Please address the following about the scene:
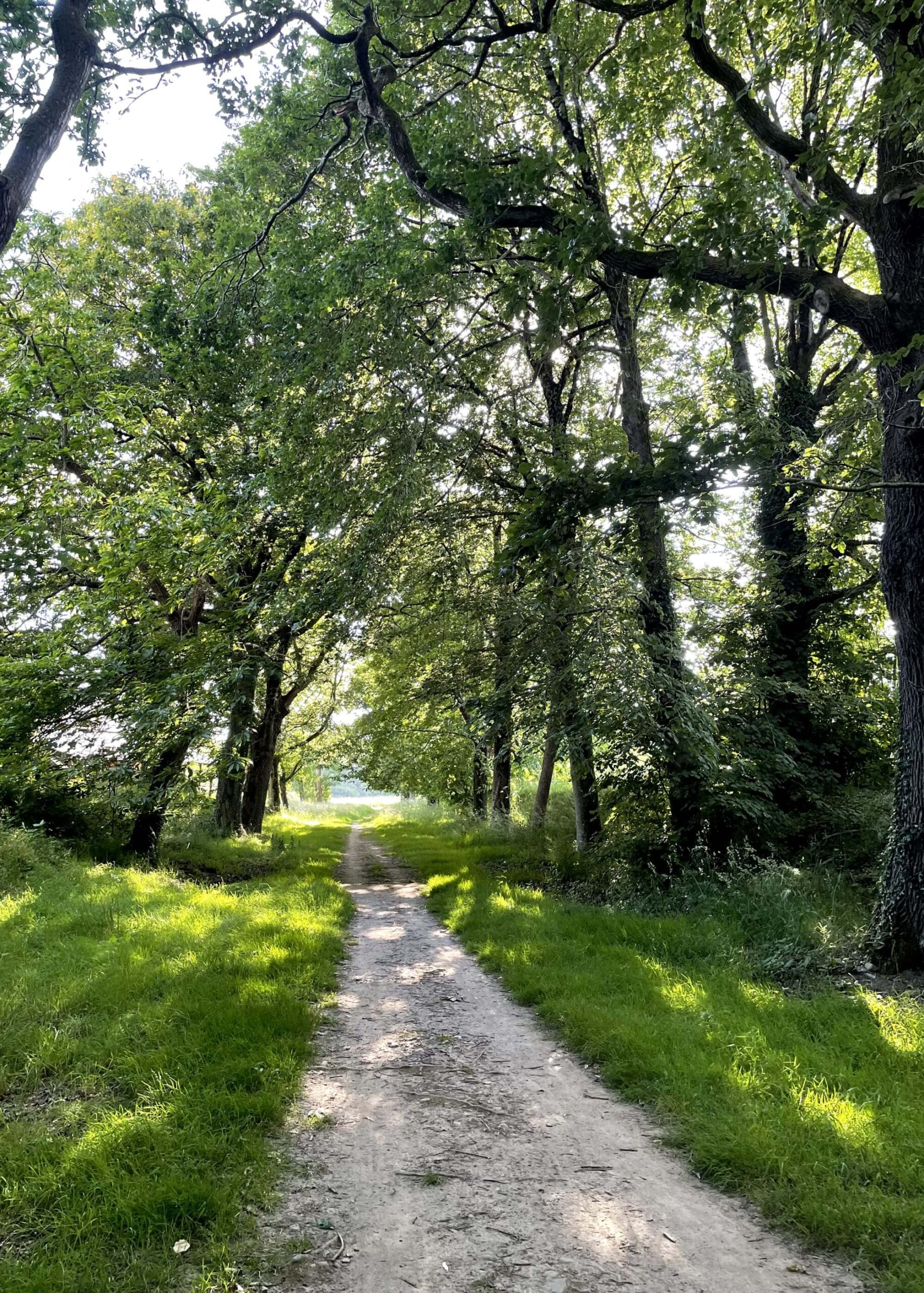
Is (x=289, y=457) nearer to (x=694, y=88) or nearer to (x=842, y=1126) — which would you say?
(x=694, y=88)

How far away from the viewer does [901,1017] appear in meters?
5.07

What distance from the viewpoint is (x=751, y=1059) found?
453 centimetres

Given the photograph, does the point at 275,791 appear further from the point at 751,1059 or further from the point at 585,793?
the point at 751,1059

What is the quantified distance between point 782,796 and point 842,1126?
26.6 feet

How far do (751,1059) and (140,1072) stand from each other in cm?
393

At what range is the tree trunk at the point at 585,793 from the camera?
10.9 m

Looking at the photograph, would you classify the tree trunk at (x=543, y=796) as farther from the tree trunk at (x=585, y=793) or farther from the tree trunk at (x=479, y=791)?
the tree trunk at (x=479, y=791)

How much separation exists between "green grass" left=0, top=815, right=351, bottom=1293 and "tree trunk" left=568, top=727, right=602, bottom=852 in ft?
15.0

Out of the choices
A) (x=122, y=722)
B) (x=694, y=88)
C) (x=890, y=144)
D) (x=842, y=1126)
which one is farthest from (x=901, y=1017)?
(x=694, y=88)

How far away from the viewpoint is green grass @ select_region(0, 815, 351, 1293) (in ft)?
9.55

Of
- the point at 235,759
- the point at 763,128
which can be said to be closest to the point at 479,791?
the point at 235,759

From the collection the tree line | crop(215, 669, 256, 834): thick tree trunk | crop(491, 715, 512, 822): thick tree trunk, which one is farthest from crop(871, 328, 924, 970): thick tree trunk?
crop(491, 715, 512, 822): thick tree trunk

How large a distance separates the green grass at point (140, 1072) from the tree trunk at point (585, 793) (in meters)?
4.56

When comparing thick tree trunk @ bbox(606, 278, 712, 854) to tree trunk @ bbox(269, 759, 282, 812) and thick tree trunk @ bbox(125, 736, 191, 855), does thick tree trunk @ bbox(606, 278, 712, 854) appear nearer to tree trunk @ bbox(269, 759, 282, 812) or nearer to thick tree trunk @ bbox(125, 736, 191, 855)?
thick tree trunk @ bbox(125, 736, 191, 855)
